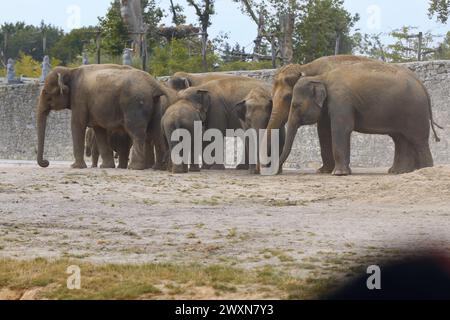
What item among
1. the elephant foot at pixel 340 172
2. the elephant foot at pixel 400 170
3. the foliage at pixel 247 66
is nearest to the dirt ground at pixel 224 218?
the elephant foot at pixel 340 172

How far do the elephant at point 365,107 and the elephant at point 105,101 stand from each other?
9.50ft

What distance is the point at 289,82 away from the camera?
2091 centimetres

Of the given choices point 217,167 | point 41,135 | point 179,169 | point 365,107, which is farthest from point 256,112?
point 41,135

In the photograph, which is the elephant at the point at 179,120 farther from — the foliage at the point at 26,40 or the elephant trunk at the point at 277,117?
the foliage at the point at 26,40

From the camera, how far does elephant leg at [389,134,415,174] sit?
67.1 feet

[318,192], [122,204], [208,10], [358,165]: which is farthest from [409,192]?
[208,10]

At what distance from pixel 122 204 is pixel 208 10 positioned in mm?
31488

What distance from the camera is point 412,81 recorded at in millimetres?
20219

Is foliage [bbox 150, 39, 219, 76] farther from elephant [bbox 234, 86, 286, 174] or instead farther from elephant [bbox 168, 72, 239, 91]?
elephant [bbox 234, 86, 286, 174]

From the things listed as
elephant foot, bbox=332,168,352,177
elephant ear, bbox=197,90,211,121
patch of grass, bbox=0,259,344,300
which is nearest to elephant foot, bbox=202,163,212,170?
elephant ear, bbox=197,90,211,121

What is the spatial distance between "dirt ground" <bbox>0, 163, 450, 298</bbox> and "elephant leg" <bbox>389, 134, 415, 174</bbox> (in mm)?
1507

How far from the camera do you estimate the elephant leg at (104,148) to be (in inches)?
879
